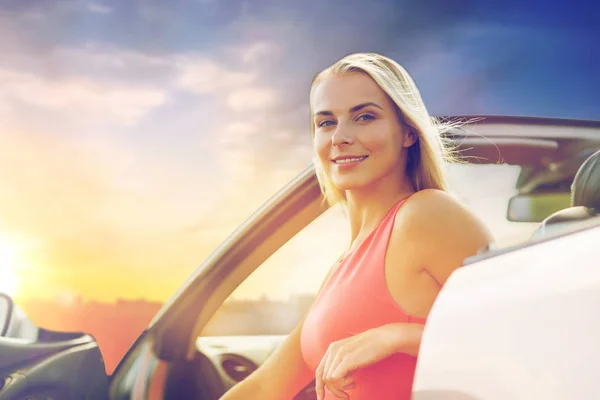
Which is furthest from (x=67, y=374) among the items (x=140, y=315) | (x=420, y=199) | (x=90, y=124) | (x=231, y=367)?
(x=420, y=199)

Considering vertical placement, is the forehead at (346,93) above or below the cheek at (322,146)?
above

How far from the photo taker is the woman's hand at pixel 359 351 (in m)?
1.27

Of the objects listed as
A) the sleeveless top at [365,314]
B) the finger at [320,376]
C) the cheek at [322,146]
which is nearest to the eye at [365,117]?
the cheek at [322,146]

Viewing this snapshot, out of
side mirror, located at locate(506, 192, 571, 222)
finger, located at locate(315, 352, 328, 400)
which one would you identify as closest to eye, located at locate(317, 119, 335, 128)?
side mirror, located at locate(506, 192, 571, 222)

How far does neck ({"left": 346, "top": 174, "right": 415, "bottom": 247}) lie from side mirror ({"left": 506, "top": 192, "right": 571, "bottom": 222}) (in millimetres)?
365

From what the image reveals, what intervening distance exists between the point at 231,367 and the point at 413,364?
2.95ft

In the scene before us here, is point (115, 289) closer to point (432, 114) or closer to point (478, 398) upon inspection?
point (432, 114)

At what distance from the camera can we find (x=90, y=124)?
2438 millimetres

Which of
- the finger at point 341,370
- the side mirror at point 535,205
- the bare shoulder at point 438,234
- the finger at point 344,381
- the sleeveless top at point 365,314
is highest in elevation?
the side mirror at point 535,205

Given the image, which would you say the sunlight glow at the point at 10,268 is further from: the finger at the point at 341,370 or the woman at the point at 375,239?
the finger at the point at 341,370

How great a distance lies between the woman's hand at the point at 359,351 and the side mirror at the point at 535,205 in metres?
0.68

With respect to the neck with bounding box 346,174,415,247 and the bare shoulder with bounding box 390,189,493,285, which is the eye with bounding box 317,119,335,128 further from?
the bare shoulder with bounding box 390,189,493,285

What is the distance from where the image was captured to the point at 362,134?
5.67 ft

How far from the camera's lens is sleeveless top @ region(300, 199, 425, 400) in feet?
4.48
